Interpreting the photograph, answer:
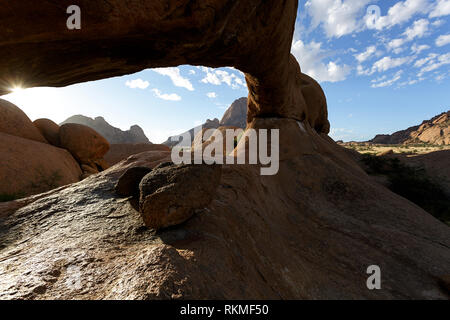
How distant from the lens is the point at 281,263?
3002 mm

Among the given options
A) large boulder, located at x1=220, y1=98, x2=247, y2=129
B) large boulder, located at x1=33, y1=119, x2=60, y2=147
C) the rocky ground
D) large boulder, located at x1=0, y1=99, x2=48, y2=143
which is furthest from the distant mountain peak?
the rocky ground

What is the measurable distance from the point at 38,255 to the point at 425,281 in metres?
5.65

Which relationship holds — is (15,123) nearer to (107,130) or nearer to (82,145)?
(82,145)

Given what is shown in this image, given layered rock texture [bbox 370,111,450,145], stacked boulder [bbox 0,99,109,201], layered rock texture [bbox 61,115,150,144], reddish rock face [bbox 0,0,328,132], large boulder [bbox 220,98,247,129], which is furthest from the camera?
large boulder [bbox 220,98,247,129]

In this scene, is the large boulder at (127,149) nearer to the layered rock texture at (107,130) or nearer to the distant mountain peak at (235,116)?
the layered rock texture at (107,130)

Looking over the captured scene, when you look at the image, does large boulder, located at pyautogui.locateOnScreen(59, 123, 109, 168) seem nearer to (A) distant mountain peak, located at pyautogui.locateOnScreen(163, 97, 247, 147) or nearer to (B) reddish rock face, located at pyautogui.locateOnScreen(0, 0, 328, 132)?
(B) reddish rock face, located at pyautogui.locateOnScreen(0, 0, 328, 132)

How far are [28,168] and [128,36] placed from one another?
394 inches

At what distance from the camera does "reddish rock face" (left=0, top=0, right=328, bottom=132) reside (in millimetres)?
2100

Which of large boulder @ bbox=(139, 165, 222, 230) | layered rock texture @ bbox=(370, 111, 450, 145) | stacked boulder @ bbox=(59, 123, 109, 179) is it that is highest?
layered rock texture @ bbox=(370, 111, 450, 145)

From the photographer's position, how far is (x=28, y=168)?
9.37m
